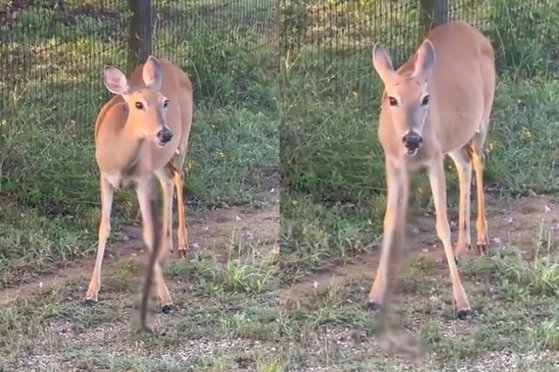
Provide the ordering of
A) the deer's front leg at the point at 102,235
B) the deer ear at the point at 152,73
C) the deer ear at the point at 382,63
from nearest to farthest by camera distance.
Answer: the deer ear at the point at 382,63
the deer ear at the point at 152,73
the deer's front leg at the point at 102,235

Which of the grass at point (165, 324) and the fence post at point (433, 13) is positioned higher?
the fence post at point (433, 13)

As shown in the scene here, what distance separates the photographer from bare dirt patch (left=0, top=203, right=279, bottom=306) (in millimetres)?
3303

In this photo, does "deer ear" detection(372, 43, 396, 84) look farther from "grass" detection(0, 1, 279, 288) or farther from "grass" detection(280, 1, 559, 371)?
"grass" detection(0, 1, 279, 288)

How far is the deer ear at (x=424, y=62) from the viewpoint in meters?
2.93

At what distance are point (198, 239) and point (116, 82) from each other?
58 centimetres

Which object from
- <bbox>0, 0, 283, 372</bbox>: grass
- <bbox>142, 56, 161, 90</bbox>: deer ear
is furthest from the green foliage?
<bbox>142, 56, 161, 90</bbox>: deer ear

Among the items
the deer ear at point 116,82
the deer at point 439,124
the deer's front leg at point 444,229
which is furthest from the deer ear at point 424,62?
the deer ear at point 116,82

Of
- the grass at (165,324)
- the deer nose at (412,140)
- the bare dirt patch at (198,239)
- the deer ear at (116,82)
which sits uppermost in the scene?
the deer ear at (116,82)

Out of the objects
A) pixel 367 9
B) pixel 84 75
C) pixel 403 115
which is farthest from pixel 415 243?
pixel 84 75

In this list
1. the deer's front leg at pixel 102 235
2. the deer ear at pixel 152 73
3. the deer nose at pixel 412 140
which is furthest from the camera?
the deer's front leg at pixel 102 235

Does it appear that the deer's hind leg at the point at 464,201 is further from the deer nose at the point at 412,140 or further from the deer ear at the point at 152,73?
the deer ear at the point at 152,73

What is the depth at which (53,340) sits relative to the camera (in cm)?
333

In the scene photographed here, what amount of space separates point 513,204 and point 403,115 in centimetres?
59

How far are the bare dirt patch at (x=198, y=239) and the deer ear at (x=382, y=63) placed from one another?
603 mm
